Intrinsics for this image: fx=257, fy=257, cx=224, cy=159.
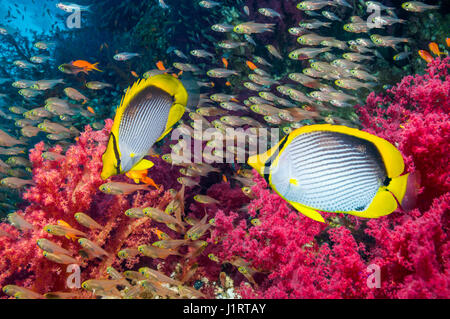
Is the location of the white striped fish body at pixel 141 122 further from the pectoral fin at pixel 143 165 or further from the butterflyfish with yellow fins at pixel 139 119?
the pectoral fin at pixel 143 165

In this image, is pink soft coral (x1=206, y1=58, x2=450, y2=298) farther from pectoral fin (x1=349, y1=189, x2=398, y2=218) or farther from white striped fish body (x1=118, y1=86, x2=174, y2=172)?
white striped fish body (x1=118, y1=86, x2=174, y2=172)

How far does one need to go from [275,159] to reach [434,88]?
2.23 metres

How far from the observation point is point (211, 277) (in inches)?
125

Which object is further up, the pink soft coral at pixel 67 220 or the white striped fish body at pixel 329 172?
the white striped fish body at pixel 329 172

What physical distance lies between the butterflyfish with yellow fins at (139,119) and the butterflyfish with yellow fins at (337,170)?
594 mm

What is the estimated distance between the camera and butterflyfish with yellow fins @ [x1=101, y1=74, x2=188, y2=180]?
4.58ft

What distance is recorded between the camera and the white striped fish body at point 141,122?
4.60 feet

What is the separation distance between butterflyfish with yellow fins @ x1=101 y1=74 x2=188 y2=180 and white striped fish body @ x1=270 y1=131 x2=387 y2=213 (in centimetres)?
70

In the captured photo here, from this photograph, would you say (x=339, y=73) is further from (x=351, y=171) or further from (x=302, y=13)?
(x=351, y=171)

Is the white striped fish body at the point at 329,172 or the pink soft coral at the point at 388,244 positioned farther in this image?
the pink soft coral at the point at 388,244

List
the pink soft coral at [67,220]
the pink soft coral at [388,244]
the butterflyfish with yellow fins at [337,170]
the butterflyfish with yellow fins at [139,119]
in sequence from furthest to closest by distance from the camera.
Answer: the pink soft coral at [67,220], the pink soft coral at [388,244], the butterflyfish with yellow fins at [139,119], the butterflyfish with yellow fins at [337,170]

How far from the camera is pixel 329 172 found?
1.31 m

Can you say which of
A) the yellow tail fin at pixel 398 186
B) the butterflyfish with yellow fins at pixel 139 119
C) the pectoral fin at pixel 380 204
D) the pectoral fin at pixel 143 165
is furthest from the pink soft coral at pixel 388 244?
the butterflyfish with yellow fins at pixel 139 119
